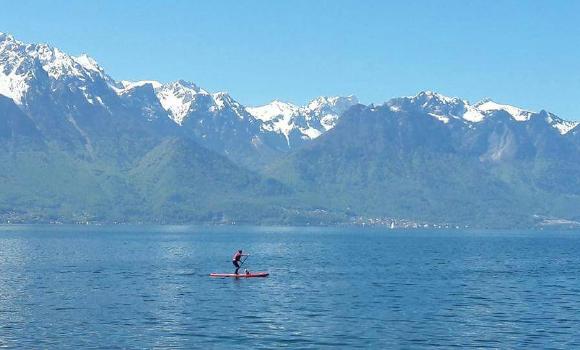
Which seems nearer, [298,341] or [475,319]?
[298,341]

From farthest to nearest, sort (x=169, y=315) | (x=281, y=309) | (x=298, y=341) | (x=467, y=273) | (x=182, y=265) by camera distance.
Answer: (x=182, y=265) → (x=467, y=273) → (x=281, y=309) → (x=169, y=315) → (x=298, y=341)

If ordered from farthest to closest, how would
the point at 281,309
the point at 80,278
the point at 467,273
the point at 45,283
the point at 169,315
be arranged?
the point at 467,273
the point at 80,278
the point at 45,283
the point at 281,309
the point at 169,315

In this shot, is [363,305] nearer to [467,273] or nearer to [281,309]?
[281,309]

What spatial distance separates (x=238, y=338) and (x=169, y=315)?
1558cm

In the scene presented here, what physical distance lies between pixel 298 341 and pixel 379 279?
2550 inches

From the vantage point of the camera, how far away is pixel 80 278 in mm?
134375

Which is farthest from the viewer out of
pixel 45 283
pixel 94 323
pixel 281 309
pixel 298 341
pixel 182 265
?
pixel 182 265

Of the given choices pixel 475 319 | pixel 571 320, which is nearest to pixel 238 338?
pixel 475 319

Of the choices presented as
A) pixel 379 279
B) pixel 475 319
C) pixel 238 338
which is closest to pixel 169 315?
pixel 238 338

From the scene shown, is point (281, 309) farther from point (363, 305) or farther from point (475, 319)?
point (475, 319)

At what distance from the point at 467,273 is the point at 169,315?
76938mm

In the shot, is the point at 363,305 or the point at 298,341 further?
the point at 363,305

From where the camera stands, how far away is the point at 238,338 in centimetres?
7725

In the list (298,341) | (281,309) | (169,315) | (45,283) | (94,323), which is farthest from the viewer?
(45,283)
